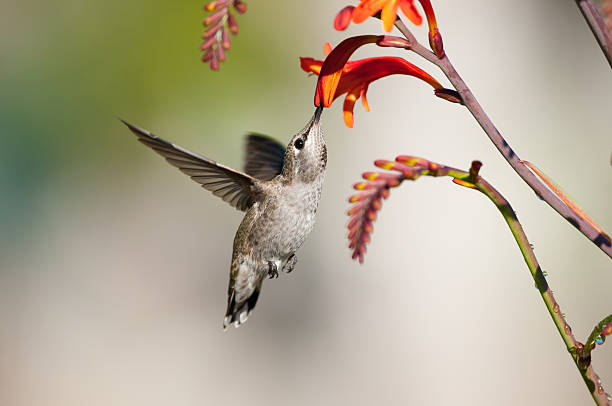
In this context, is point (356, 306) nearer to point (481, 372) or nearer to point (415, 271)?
point (415, 271)

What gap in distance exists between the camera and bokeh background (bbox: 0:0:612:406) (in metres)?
5.62

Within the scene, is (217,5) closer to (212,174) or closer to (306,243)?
(212,174)

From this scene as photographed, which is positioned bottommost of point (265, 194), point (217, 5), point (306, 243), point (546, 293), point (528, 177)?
point (546, 293)

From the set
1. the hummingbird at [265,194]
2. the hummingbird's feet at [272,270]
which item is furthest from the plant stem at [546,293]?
the hummingbird's feet at [272,270]

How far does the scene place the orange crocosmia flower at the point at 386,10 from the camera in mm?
1062

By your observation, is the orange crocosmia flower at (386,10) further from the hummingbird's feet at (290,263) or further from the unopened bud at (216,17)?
the hummingbird's feet at (290,263)

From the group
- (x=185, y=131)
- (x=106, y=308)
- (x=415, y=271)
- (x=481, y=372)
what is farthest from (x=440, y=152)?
(x=106, y=308)

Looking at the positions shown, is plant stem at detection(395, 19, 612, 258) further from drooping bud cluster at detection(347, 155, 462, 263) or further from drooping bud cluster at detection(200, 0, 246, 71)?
drooping bud cluster at detection(200, 0, 246, 71)

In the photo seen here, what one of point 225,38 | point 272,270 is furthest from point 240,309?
point 225,38

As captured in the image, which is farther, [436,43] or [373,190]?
[436,43]

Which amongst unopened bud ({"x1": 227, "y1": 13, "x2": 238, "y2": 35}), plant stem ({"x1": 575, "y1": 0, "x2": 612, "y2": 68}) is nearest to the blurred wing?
unopened bud ({"x1": 227, "y1": 13, "x2": 238, "y2": 35})

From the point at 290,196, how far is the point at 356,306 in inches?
155

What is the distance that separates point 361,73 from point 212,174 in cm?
85

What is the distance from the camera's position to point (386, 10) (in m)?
1.09
